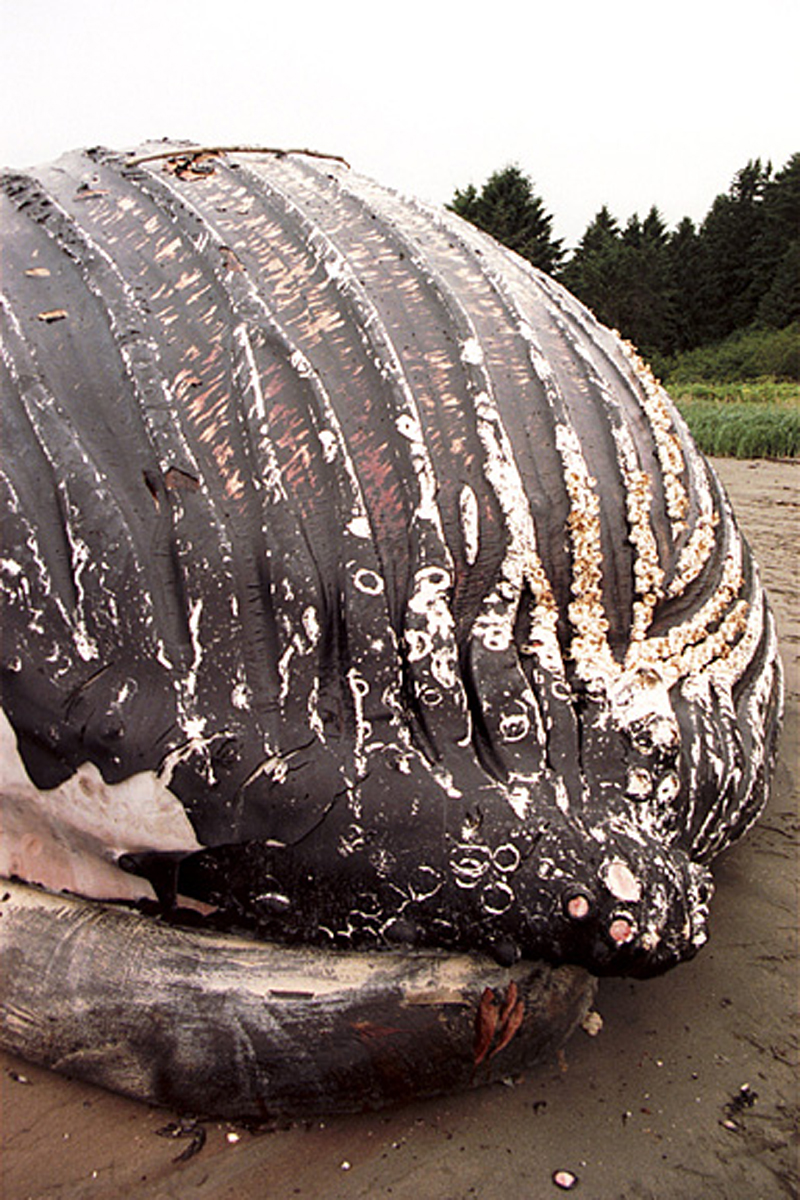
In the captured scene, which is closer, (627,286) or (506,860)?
(506,860)

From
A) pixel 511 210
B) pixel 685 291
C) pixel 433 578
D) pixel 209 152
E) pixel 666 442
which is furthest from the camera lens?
pixel 685 291

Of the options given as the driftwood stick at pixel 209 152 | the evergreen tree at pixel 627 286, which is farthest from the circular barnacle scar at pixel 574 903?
the evergreen tree at pixel 627 286

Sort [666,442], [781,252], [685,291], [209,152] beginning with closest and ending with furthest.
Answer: [666,442] < [209,152] < [781,252] < [685,291]

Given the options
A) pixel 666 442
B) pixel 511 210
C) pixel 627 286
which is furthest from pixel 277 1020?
pixel 627 286

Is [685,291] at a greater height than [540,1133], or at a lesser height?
greater

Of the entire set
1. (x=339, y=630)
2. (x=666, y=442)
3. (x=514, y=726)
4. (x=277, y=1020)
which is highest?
(x=666, y=442)

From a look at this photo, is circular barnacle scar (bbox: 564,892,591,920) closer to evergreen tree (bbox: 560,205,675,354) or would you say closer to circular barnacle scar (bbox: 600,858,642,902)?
circular barnacle scar (bbox: 600,858,642,902)

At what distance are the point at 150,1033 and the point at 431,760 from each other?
452mm

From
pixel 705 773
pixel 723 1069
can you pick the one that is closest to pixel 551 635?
pixel 705 773

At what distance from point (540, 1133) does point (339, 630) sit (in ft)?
2.03

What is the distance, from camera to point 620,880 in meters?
1.10

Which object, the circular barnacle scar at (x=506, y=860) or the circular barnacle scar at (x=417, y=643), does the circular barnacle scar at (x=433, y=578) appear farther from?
the circular barnacle scar at (x=506, y=860)

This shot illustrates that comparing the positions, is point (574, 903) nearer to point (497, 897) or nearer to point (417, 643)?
point (497, 897)

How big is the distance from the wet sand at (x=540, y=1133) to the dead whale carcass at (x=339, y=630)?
12cm
